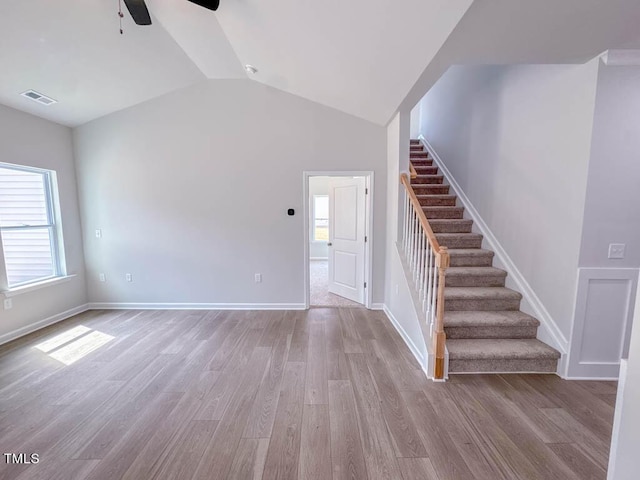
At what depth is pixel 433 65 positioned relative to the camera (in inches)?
76.7

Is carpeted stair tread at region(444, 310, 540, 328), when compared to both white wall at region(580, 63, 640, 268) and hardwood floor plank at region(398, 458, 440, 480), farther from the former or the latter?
hardwood floor plank at region(398, 458, 440, 480)

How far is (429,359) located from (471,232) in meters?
2.02

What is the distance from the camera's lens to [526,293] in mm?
2670

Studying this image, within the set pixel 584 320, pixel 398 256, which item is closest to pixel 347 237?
pixel 398 256

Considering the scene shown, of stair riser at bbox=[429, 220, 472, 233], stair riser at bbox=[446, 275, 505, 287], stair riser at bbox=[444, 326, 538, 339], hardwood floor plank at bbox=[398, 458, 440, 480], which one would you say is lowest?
hardwood floor plank at bbox=[398, 458, 440, 480]

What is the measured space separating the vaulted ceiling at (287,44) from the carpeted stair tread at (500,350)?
7.66 ft

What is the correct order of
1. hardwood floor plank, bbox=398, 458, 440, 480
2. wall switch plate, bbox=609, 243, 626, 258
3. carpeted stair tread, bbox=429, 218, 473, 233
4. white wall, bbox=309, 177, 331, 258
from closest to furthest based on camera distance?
hardwood floor plank, bbox=398, 458, 440, 480, wall switch plate, bbox=609, 243, 626, 258, carpeted stair tread, bbox=429, 218, 473, 233, white wall, bbox=309, 177, 331, 258

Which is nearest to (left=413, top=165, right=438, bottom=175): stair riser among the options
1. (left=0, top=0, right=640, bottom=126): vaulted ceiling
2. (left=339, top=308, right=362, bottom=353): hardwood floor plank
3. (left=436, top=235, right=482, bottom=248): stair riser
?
(left=0, top=0, right=640, bottom=126): vaulted ceiling

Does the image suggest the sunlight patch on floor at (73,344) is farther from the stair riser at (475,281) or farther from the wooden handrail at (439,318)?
the stair riser at (475,281)

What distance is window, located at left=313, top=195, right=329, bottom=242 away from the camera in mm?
7543

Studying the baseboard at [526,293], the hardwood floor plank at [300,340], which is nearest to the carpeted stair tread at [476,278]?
the baseboard at [526,293]

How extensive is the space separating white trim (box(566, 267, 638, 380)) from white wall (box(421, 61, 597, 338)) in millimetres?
56

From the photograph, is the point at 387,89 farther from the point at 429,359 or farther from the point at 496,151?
the point at 429,359

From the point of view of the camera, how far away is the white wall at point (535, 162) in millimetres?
2164
